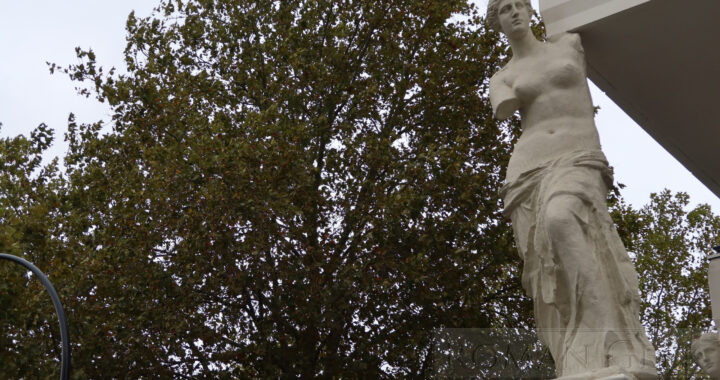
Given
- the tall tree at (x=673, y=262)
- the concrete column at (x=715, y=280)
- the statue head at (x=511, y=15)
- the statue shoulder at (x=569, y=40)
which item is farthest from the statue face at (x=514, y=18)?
the tall tree at (x=673, y=262)

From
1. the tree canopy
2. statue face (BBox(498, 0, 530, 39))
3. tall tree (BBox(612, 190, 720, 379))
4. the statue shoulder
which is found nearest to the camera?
the statue shoulder

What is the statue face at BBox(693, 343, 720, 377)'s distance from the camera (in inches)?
244

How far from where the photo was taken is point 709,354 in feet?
20.4

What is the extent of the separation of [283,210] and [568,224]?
304 inches

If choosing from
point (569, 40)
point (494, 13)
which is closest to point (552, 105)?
point (569, 40)

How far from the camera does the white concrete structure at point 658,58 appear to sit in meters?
5.48

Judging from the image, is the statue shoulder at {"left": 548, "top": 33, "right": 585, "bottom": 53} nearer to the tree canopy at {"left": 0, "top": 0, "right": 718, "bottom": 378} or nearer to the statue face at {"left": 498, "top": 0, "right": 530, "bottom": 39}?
the statue face at {"left": 498, "top": 0, "right": 530, "bottom": 39}

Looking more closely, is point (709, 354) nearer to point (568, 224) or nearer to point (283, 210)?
point (568, 224)

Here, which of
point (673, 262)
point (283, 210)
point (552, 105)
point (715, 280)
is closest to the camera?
point (552, 105)

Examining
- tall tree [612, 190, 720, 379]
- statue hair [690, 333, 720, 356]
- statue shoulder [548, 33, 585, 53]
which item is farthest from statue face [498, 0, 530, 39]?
tall tree [612, 190, 720, 379]

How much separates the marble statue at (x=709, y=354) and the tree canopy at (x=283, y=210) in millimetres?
5730

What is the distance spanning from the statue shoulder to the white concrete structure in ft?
0.31

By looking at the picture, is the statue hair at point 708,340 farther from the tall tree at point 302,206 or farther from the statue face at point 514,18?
the tall tree at point 302,206
